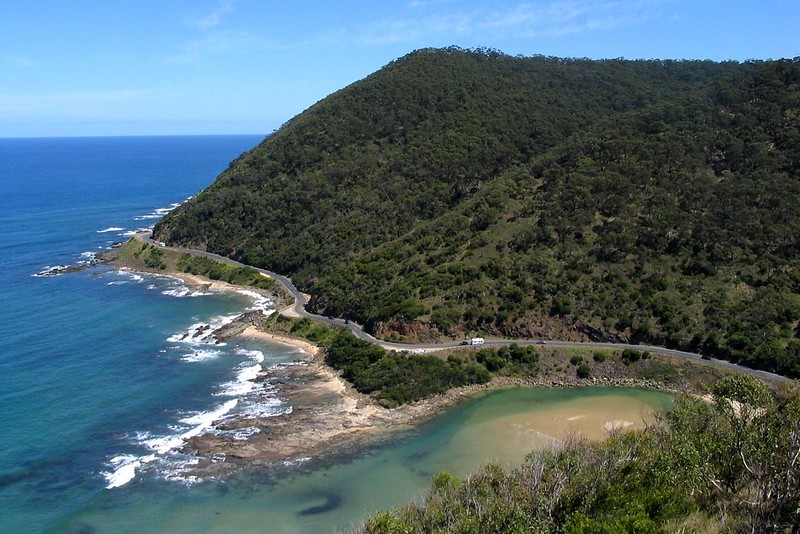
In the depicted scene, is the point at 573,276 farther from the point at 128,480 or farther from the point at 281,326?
the point at 128,480

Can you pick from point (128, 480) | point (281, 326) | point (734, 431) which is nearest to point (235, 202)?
point (281, 326)

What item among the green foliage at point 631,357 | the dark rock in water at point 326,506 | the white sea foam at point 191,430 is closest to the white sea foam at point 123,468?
the white sea foam at point 191,430

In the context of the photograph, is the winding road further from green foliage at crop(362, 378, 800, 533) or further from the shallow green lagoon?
green foliage at crop(362, 378, 800, 533)

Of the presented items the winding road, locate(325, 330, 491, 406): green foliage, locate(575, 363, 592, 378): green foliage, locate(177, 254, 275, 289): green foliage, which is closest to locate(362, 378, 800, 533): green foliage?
locate(325, 330, 491, 406): green foliage

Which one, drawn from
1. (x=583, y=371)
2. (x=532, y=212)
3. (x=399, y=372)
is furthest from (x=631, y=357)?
(x=532, y=212)

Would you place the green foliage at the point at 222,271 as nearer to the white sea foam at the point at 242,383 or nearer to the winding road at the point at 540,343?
the winding road at the point at 540,343

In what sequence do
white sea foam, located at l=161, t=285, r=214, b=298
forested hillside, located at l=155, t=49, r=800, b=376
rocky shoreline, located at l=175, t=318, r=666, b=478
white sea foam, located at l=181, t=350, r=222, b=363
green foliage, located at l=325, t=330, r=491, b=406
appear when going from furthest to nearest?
1. white sea foam, located at l=161, t=285, r=214, b=298
2. forested hillside, located at l=155, t=49, r=800, b=376
3. white sea foam, located at l=181, t=350, r=222, b=363
4. green foliage, located at l=325, t=330, r=491, b=406
5. rocky shoreline, located at l=175, t=318, r=666, b=478
